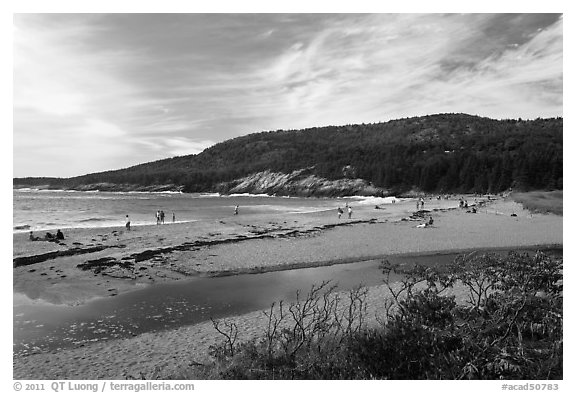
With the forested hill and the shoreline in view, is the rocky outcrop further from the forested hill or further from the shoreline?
the shoreline

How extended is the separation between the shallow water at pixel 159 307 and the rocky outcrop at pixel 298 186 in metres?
59.4

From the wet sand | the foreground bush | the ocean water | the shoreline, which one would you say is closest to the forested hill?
the ocean water

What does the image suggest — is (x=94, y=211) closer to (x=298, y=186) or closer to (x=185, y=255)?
(x=185, y=255)

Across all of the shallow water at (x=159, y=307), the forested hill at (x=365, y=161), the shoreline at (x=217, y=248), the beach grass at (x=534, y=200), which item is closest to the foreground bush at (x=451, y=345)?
the shallow water at (x=159, y=307)

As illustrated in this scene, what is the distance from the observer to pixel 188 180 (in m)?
76.9

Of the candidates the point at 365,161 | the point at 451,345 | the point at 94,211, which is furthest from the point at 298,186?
the point at 451,345

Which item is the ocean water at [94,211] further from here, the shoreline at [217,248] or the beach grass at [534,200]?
the beach grass at [534,200]

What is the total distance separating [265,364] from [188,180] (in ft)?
247

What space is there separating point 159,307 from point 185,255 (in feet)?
17.1

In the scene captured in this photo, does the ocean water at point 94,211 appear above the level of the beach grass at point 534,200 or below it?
below

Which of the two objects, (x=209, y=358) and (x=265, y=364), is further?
(x=209, y=358)

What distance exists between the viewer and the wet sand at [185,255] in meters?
5.95
